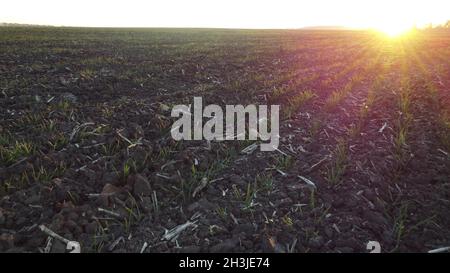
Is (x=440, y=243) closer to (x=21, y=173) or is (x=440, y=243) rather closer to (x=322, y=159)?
(x=322, y=159)

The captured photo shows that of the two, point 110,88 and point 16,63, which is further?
point 16,63

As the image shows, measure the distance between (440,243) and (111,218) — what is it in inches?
113

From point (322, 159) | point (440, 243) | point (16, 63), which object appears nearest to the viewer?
point (440, 243)

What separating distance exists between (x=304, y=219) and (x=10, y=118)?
4.69 meters

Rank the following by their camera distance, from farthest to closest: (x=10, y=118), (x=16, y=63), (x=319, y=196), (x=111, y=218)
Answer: (x=16, y=63)
(x=10, y=118)
(x=319, y=196)
(x=111, y=218)

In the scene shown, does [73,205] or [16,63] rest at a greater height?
[16,63]

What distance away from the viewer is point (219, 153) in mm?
4965

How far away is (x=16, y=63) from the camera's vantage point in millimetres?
10523

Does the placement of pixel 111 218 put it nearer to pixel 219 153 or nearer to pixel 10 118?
pixel 219 153

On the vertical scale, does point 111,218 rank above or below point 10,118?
below

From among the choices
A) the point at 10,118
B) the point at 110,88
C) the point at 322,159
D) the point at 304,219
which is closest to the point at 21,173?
the point at 10,118

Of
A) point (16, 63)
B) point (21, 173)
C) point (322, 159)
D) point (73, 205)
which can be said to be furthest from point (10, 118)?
point (16, 63)
